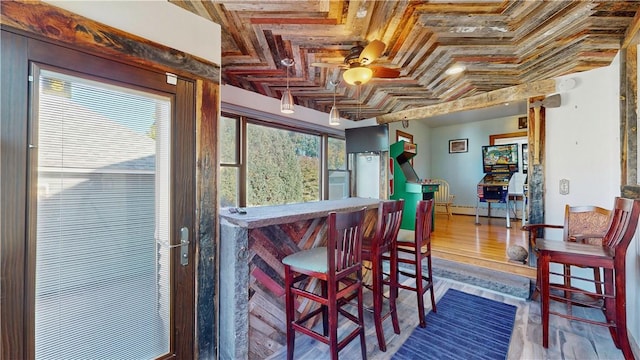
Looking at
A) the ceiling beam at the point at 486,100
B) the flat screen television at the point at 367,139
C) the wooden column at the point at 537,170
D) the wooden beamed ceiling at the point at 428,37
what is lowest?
the wooden column at the point at 537,170

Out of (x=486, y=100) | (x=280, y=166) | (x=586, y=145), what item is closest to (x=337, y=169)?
(x=280, y=166)

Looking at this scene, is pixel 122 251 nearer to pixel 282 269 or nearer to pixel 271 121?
pixel 282 269

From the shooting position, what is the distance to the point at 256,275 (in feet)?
6.48

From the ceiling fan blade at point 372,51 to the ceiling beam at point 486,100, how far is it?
2297 mm

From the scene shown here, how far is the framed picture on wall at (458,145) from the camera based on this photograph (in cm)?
674

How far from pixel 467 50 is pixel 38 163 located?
3232 mm

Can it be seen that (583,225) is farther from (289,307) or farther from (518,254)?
(289,307)

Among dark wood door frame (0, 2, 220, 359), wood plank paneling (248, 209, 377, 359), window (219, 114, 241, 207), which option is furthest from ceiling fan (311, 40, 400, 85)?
window (219, 114, 241, 207)

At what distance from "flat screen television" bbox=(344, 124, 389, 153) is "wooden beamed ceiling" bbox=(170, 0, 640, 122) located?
1410 mm

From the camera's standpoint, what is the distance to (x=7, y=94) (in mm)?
1130

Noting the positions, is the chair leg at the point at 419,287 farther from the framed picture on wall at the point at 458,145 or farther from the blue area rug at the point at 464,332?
the framed picture on wall at the point at 458,145

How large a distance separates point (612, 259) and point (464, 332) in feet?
3.96

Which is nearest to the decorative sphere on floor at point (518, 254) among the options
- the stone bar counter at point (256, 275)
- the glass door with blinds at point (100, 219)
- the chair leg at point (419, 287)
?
the chair leg at point (419, 287)

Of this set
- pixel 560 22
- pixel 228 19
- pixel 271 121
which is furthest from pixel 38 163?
pixel 560 22
